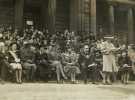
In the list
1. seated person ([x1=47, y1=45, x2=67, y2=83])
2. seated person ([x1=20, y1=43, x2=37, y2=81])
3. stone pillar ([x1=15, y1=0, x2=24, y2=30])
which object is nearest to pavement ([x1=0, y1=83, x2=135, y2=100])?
seated person ([x1=20, y1=43, x2=37, y2=81])

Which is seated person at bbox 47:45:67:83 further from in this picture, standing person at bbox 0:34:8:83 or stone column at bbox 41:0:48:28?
stone column at bbox 41:0:48:28

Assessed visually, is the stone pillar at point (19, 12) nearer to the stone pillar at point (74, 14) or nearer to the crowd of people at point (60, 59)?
the stone pillar at point (74, 14)

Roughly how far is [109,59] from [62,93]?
4163mm

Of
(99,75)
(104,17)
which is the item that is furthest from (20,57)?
(104,17)

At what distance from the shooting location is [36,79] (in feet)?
47.9

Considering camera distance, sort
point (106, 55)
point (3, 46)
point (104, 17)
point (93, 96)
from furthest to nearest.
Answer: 1. point (104, 17)
2. point (106, 55)
3. point (3, 46)
4. point (93, 96)

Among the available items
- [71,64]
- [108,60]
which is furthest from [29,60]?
[108,60]

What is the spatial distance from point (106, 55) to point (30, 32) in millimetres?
3109

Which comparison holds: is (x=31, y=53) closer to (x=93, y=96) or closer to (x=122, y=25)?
(x=93, y=96)

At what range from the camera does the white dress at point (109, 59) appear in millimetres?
15023

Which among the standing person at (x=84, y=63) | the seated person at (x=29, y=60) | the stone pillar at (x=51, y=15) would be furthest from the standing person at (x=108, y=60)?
the stone pillar at (x=51, y=15)

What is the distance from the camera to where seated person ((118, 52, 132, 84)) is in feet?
50.7

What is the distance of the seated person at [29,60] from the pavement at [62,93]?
1786 millimetres

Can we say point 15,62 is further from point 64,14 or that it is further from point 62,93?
point 64,14
